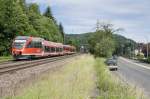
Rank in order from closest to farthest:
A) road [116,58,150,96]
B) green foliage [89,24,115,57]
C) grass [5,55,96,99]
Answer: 1. grass [5,55,96,99]
2. road [116,58,150,96]
3. green foliage [89,24,115,57]

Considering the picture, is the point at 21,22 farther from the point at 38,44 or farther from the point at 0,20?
the point at 38,44

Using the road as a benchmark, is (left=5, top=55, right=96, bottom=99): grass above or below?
above

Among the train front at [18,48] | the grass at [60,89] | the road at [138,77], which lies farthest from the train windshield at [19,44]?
the grass at [60,89]

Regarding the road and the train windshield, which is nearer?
the road

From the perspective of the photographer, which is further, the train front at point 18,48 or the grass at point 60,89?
the train front at point 18,48

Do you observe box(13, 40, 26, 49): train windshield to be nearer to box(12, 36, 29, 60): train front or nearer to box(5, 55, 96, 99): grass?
box(12, 36, 29, 60): train front

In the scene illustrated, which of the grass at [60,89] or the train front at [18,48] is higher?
the train front at [18,48]

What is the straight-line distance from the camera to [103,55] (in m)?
88.5

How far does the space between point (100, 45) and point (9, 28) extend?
17969mm

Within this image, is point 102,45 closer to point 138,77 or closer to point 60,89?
point 138,77

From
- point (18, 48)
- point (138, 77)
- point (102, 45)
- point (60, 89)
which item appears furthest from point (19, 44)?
point (60, 89)

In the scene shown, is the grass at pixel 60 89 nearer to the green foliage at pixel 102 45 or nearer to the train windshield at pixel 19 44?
the train windshield at pixel 19 44

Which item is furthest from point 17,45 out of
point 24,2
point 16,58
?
point 24,2

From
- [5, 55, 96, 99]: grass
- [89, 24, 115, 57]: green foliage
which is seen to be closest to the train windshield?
[89, 24, 115, 57]: green foliage
